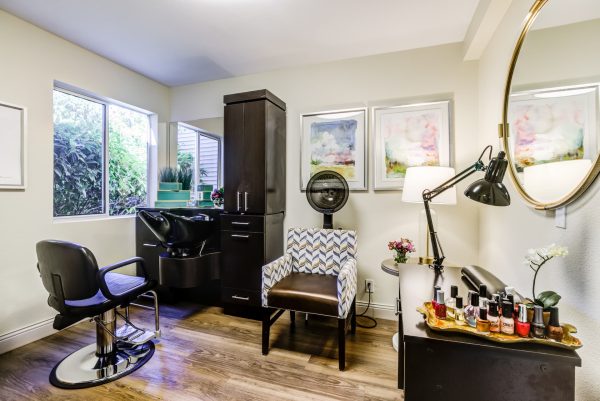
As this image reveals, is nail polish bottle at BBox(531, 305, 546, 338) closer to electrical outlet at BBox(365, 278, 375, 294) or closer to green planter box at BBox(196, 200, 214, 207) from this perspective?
electrical outlet at BBox(365, 278, 375, 294)

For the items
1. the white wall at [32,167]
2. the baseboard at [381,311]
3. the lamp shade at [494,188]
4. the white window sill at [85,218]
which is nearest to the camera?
the lamp shade at [494,188]


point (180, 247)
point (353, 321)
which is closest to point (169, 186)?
point (180, 247)

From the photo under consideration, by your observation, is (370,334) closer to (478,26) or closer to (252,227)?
(252,227)

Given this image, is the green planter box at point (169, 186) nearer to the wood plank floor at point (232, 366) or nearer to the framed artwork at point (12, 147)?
the framed artwork at point (12, 147)

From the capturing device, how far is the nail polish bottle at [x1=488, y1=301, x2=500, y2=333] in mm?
808

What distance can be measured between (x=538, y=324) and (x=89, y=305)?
214 centimetres

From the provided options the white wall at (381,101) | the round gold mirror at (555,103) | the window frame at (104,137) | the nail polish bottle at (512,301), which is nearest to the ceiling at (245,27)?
the white wall at (381,101)

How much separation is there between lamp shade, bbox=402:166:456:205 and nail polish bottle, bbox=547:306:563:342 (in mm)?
1168

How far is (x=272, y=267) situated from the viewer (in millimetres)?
2053

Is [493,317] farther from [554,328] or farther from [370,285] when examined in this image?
[370,285]

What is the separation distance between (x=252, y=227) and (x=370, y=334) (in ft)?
4.49

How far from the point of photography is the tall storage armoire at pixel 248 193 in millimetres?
2449

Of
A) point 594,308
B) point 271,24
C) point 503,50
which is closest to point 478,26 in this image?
point 503,50

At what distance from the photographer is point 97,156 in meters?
2.75
